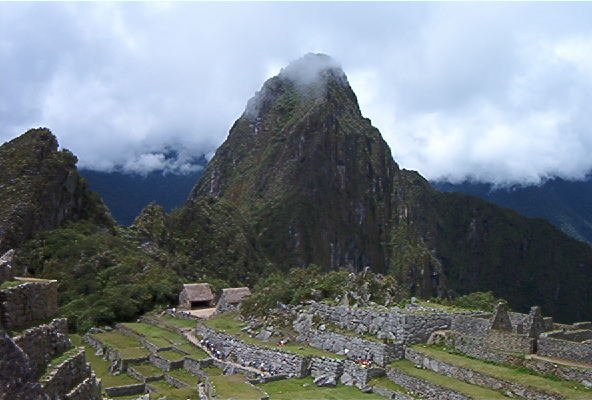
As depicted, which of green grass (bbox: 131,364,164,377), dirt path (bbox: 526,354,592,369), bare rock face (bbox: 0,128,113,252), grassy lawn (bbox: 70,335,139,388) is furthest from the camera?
bare rock face (bbox: 0,128,113,252)

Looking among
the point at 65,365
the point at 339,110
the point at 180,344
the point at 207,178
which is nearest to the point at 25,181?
the point at 180,344

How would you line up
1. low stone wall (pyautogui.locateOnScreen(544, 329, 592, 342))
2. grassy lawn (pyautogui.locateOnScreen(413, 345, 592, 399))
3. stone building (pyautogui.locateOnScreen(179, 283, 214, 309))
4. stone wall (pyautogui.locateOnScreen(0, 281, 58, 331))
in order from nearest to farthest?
stone wall (pyautogui.locateOnScreen(0, 281, 58, 331)) → grassy lawn (pyautogui.locateOnScreen(413, 345, 592, 399)) → low stone wall (pyautogui.locateOnScreen(544, 329, 592, 342)) → stone building (pyautogui.locateOnScreen(179, 283, 214, 309))

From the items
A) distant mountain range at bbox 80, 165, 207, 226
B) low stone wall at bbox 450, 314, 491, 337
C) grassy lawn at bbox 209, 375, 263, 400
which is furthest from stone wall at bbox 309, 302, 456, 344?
distant mountain range at bbox 80, 165, 207, 226

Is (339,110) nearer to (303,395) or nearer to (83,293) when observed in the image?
(83,293)

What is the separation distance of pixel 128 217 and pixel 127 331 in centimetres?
3766

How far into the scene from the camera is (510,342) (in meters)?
15.0

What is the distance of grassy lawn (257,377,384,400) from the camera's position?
45.6 feet

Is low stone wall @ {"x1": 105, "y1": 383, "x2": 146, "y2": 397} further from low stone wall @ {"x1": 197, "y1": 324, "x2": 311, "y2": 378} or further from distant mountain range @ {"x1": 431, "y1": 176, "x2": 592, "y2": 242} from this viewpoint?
distant mountain range @ {"x1": 431, "y1": 176, "x2": 592, "y2": 242}

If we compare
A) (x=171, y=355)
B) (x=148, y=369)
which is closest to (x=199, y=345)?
(x=171, y=355)

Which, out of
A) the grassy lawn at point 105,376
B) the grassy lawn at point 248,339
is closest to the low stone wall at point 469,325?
the grassy lawn at point 248,339

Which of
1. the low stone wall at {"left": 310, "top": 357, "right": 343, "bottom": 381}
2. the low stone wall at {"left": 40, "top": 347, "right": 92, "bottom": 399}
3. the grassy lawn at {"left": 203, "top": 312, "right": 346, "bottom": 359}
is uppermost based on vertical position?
the low stone wall at {"left": 40, "top": 347, "right": 92, "bottom": 399}

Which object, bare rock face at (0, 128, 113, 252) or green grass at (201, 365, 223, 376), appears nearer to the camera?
green grass at (201, 365, 223, 376)

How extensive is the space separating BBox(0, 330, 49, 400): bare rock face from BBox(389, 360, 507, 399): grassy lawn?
31.2ft

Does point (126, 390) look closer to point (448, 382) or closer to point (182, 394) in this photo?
point (182, 394)
